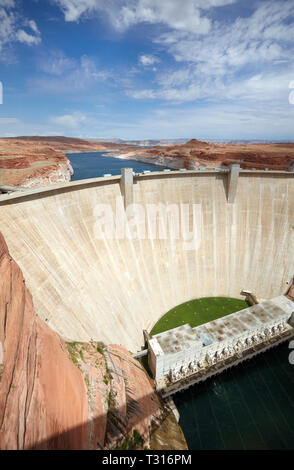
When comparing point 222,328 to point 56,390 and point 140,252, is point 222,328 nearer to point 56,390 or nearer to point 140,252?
point 140,252

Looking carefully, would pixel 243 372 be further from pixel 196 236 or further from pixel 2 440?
pixel 2 440

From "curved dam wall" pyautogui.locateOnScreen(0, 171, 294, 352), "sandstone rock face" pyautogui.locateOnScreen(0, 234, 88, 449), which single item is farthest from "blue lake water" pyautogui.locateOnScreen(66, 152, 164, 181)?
"sandstone rock face" pyautogui.locateOnScreen(0, 234, 88, 449)

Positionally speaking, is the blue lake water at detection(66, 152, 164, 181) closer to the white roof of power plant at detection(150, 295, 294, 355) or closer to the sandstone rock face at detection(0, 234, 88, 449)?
the white roof of power plant at detection(150, 295, 294, 355)

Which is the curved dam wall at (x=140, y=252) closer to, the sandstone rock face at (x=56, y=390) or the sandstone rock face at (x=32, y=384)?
the sandstone rock face at (x=56, y=390)
